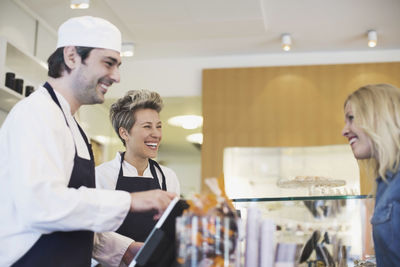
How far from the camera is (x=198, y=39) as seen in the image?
5043 mm

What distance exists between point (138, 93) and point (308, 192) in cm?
96

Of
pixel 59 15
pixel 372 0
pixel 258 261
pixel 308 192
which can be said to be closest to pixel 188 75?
pixel 59 15

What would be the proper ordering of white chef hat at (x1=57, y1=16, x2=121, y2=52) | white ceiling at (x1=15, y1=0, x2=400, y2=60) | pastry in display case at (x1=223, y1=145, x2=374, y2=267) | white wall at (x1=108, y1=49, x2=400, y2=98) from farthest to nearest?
white wall at (x1=108, y1=49, x2=400, y2=98) < white ceiling at (x1=15, y1=0, x2=400, y2=60) < white chef hat at (x1=57, y1=16, x2=121, y2=52) < pastry in display case at (x1=223, y1=145, x2=374, y2=267)

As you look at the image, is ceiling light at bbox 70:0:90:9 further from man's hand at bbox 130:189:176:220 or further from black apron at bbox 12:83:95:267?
man's hand at bbox 130:189:176:220

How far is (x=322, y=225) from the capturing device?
161 centimetres

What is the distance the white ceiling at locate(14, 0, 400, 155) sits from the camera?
4230 mm

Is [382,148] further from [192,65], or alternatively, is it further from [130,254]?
[192,65]

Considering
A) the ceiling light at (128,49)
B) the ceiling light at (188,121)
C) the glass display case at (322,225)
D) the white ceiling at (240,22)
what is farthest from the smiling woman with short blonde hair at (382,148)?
the ceiling light at (188,121)

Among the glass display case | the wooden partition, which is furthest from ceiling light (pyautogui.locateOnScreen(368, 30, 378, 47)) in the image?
the glass display case

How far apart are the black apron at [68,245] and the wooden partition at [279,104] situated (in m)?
3.63

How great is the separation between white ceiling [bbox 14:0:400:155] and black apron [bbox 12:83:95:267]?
2857mm

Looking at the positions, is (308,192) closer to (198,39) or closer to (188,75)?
(198,39)

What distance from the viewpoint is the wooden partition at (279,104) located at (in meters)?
5.11

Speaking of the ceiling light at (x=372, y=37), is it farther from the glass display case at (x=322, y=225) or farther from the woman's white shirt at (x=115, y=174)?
the glass display case at (x=322, y=225)
